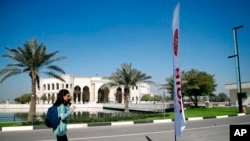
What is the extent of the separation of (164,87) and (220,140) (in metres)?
34.8

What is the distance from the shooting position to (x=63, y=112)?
527 cm

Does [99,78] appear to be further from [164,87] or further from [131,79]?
[131,79]

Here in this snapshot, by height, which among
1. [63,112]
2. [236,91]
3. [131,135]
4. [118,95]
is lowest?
[131,135]

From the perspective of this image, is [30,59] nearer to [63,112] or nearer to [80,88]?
[63,112]

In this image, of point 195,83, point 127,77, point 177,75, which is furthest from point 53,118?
point 195,83

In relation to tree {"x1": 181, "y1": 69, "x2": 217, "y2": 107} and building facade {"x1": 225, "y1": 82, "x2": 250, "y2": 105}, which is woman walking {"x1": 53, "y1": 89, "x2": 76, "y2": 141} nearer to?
tree {"x1": 181, "y1": 69, "x2": 217, "y2": 107}

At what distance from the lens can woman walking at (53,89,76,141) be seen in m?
5.21

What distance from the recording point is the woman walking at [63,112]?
17.1 feet

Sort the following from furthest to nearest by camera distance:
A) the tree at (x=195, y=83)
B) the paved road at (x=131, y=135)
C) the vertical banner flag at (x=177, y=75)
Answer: the tree at (x=195, y=83), the paved road at (x=131, y=135), the vertical banner flag at (x=177, y=75)

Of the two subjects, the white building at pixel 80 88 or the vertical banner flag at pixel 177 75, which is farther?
the white building at pixel 80 88

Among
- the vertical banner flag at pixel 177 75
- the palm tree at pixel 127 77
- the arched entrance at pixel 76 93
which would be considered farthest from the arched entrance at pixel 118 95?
the vertical banner flag at pixel 177 75

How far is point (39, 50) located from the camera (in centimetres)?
2317

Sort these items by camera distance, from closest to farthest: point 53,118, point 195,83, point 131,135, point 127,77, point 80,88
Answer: point 53,118 < point 131,135 < point 127,77 < point 195,83 < point 80,88

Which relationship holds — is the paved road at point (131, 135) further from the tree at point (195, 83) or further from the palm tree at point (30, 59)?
the tree at point (195, 83)
